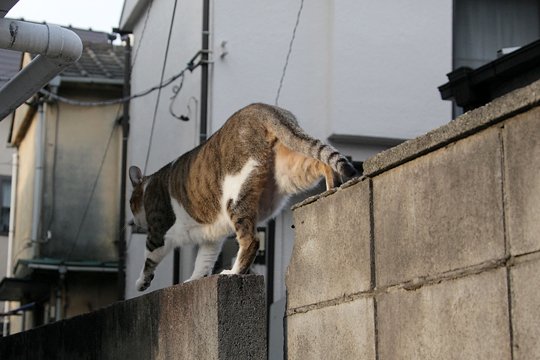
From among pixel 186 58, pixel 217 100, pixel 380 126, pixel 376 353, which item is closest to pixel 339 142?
pixel 380 126

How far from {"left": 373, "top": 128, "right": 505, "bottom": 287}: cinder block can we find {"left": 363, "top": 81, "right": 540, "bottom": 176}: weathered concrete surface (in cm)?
3

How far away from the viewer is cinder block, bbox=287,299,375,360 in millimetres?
3889

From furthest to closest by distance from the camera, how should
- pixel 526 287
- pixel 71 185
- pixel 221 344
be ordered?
pixel 71 185 → pixel 221 344 → pixel 526 287

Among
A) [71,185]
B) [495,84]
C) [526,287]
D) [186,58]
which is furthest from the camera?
[71,185]

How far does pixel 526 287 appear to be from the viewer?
291 centimetres

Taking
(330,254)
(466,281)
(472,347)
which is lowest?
(472,347)

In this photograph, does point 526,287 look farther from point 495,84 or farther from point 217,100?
point 217,100

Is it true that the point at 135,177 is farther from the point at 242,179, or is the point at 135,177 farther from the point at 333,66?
the point at 333,66

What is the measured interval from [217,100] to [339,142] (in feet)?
5.51

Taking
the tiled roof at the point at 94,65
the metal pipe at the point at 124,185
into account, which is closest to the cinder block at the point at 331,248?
the metal pipe at the point at 124,185

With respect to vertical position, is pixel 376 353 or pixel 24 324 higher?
pixel 24 324

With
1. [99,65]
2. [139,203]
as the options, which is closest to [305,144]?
[139,203]

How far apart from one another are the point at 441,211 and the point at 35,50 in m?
3.71

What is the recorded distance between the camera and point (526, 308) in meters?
2.89
